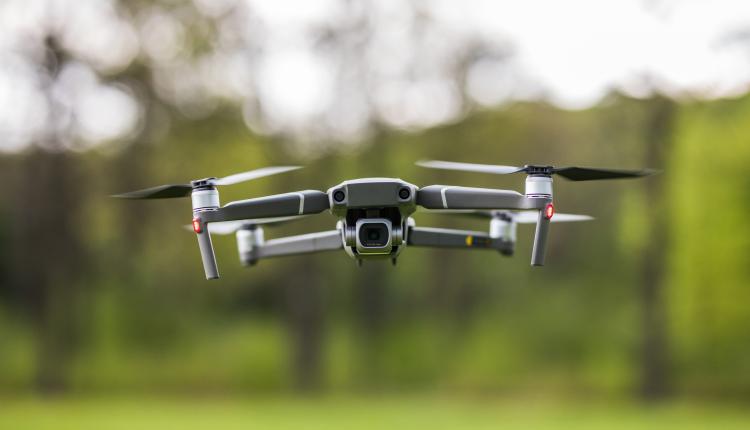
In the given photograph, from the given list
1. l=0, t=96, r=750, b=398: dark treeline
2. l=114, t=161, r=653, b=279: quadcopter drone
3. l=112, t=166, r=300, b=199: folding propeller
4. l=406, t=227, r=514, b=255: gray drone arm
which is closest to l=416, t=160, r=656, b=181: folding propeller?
l=114, t=161, r=653, b=279: quadcopter drone

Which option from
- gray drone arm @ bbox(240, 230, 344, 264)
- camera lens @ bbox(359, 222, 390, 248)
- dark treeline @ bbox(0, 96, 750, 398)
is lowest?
dark treeline @ bbox(0, 96, 750, 398)

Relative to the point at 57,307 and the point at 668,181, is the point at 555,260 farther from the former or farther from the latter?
the point at 57,307

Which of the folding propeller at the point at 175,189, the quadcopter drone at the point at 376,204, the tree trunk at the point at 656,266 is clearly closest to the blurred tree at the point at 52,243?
the tree trunk at the point at 656,266

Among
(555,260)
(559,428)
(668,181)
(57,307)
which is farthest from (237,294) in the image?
(668,181)

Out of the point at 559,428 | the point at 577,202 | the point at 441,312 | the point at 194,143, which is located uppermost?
the point at 194,143

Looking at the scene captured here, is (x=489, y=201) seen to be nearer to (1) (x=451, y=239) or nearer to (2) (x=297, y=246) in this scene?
(1) (x=451, y=239)

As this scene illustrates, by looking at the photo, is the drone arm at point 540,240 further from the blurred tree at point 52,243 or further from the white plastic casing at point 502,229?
the blurred tree at point 52,243

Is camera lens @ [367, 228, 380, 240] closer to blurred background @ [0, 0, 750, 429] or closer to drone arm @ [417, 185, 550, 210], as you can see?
drone arm @ [417, 185, 550, 210]
